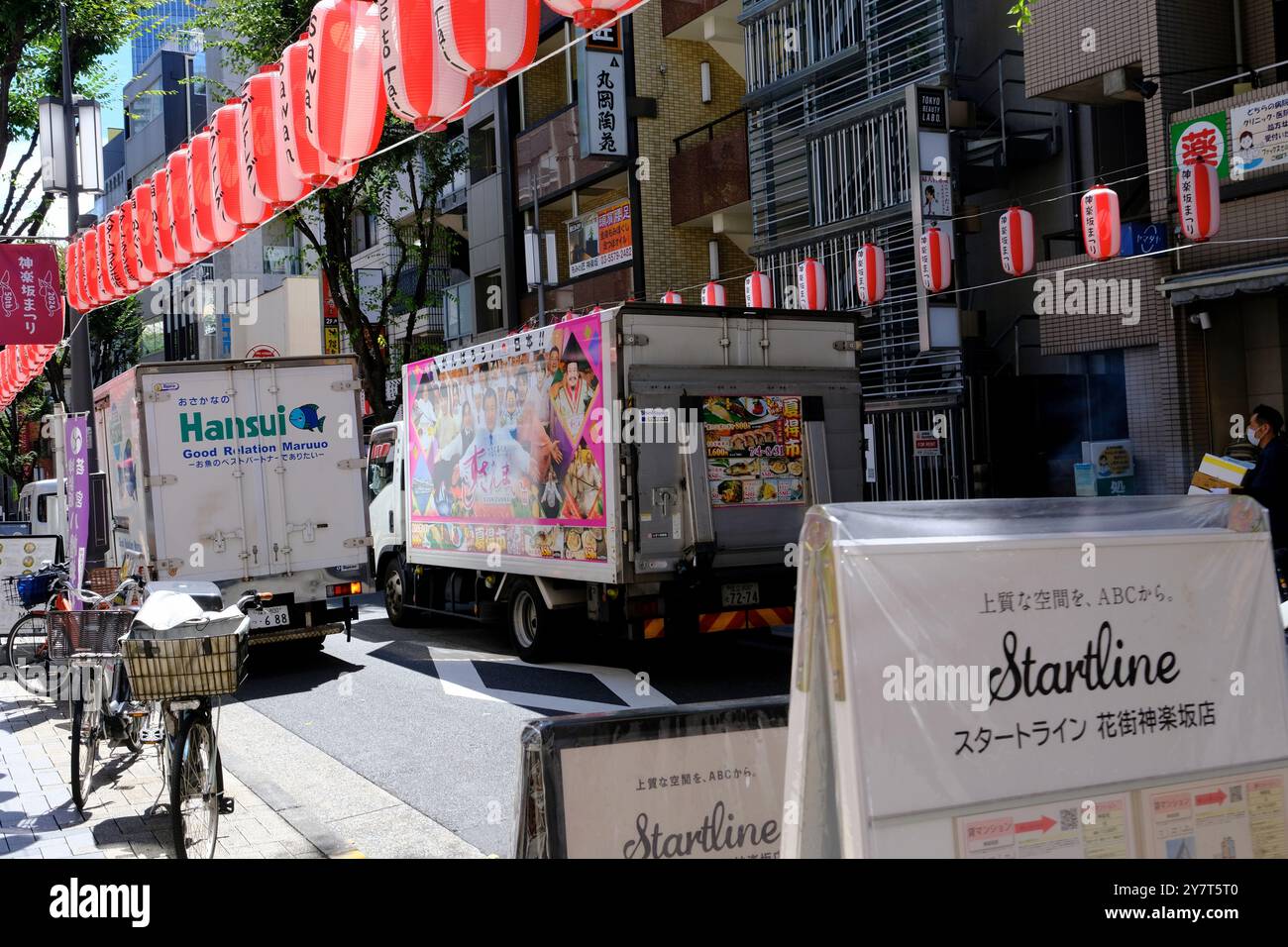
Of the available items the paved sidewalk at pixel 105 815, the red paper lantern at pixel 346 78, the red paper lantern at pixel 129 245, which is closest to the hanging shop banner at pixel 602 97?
the red paper lantern at pixel 129 245

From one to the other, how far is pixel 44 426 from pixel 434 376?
5.10m

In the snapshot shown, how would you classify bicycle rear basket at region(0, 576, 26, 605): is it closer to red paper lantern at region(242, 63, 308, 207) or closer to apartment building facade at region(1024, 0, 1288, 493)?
red paper lantern at region(242, 63, 308, 207)

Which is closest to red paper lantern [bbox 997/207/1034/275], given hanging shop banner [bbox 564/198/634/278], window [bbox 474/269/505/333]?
hanging shop banner [bbox 564/198/634/278]

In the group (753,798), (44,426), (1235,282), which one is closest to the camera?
(753,798)

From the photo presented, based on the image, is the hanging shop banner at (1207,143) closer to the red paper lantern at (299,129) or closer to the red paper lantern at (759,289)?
the red paper lantern at (759,289)

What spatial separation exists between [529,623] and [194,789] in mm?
6362

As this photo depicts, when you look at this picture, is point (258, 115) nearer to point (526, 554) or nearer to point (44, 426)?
point (526, 554)

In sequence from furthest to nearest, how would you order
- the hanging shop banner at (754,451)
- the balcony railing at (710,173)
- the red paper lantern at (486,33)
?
the balcony railing at (710,173)
the hanging shop banner at (754,451)
the red paper lantern at (486,33)

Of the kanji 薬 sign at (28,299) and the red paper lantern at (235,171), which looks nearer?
the red paper lantern at (235,171)

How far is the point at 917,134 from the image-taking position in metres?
17.4

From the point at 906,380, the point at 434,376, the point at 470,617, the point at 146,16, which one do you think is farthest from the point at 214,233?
the point at 906,380

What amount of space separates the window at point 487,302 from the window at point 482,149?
260 centimetres

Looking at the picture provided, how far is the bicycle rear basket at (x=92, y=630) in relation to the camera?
6773mm

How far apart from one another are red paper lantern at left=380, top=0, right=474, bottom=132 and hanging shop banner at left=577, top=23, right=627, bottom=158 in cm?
1826
